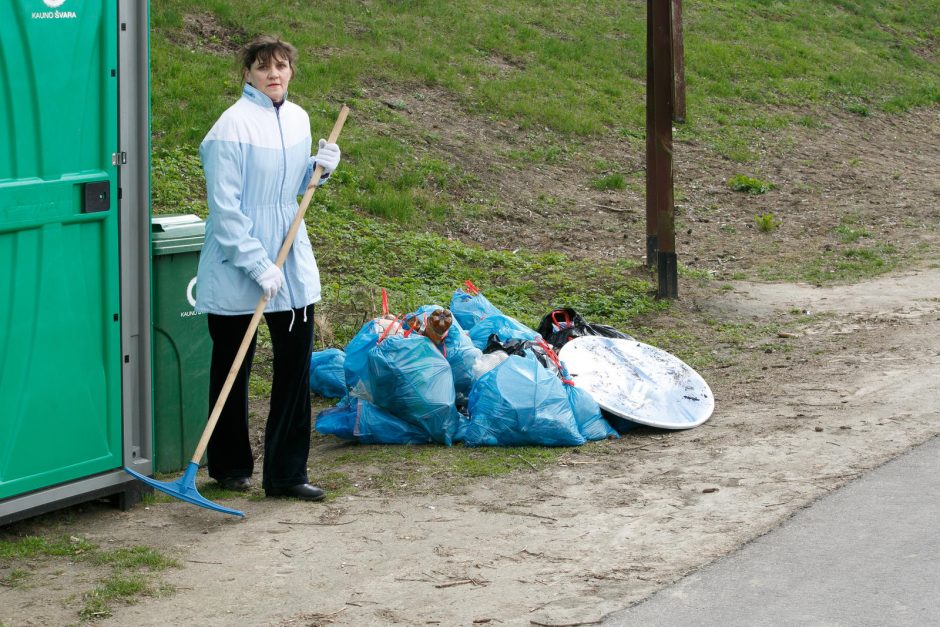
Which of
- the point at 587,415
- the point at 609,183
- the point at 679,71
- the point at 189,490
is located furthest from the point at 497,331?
the point at 679,71

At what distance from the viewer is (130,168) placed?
463 centimetres

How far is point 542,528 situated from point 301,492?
1063 millimetres

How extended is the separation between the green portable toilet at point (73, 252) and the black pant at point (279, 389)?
1.06 feet

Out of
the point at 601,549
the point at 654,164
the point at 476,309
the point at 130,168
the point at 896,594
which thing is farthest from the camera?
the point at 654,164

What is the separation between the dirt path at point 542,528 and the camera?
3.84 metres

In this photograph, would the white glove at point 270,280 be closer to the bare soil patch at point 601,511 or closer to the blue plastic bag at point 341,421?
the bare soil patch at point 601,511

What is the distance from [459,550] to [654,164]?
5243 mm

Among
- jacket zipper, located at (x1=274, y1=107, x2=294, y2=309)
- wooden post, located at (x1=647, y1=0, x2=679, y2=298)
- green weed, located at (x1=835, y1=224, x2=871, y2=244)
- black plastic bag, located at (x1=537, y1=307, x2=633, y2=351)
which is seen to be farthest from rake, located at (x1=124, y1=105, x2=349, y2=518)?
green weed, located at (x1=835, y1=224, x2=871, y2=244)

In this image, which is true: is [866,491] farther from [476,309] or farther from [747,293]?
[747,293]

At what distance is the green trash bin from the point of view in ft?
16.3

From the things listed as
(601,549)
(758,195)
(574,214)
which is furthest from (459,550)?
(758,195)

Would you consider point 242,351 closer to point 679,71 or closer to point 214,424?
point 214,424

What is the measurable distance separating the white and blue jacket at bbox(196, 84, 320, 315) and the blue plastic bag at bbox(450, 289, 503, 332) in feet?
6.01

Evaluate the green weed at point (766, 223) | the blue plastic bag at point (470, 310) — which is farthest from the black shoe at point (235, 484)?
the green weed at point (766, 223)
